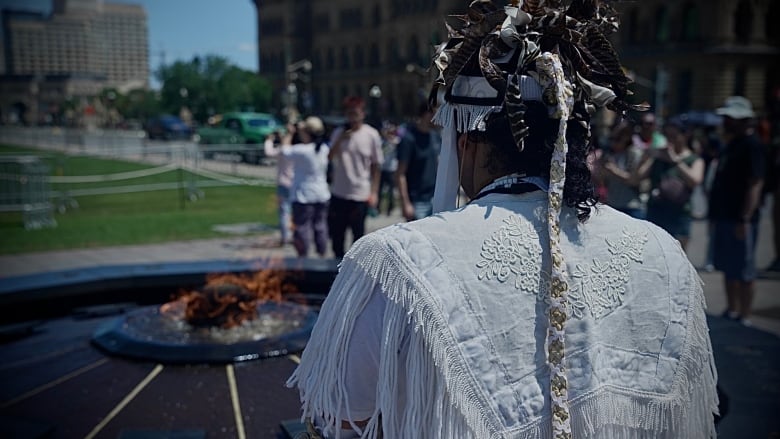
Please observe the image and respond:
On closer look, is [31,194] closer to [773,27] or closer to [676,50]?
[676,50]

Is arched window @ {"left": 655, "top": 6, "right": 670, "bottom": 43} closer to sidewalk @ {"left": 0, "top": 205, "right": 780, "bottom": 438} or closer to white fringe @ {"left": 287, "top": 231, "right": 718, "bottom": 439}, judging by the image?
sidewalk @ {"left": 0, "top": 205, "right": 780, "bottom": 438}

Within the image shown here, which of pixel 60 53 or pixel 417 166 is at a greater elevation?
pixel 60 53

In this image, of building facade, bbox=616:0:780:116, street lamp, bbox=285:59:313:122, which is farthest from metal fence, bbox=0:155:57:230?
building facade, bbox=616:0:780:116

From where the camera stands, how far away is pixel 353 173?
7.48 meters

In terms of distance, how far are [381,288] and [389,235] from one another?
123 millimetres

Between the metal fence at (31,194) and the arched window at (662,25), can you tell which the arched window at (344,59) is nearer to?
the arched window at (662,25)

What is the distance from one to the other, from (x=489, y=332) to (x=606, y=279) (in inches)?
13.7

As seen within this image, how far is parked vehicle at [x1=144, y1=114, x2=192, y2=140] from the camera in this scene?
43.3 m

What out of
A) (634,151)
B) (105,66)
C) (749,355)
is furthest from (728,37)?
(105,66)

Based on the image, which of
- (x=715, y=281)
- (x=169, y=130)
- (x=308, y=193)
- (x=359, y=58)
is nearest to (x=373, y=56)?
(x=359, y=58)

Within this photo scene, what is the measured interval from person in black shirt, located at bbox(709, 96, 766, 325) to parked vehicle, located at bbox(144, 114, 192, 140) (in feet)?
130

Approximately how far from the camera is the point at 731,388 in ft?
12.6

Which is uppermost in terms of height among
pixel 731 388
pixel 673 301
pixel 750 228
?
pixel 673 301

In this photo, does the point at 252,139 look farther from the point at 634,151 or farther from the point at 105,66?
the point at 105,66
